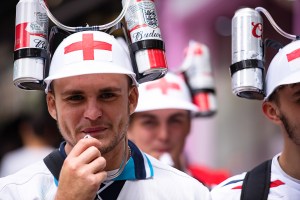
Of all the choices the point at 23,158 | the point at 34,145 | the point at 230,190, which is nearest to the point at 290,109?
the point at 230,190

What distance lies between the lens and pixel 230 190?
4.50 metres

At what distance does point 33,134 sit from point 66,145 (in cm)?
487

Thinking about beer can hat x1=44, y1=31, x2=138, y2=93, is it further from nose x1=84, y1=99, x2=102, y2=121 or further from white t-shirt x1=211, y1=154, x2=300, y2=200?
white t-shirt x1=211, y1=154, x2=300, y2=200

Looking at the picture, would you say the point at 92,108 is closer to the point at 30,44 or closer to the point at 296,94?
the point at 30,44

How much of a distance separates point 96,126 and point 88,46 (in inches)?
17.7

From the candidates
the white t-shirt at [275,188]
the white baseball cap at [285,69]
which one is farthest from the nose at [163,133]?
the white baseball cap at [285,69]

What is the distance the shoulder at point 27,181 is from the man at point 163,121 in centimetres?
197

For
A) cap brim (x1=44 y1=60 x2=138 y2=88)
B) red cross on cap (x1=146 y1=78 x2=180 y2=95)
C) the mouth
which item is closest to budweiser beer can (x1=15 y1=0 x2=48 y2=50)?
cap brim (x1=44 y1=60 x2=138 y2=88)

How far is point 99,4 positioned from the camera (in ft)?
36.8

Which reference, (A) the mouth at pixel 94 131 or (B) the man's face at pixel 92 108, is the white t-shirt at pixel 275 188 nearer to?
(B) the man's face at pixel 92 108

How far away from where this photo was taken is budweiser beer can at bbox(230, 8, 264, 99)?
434cm

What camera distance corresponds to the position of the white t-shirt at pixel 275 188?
4441 millimetres

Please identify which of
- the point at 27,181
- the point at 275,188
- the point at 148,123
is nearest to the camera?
the point at 27,181

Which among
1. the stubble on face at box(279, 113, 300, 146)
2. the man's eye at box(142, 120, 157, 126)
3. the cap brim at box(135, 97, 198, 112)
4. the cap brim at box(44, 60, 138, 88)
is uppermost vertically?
the cap brim at box(44, 60, 138, 88)
